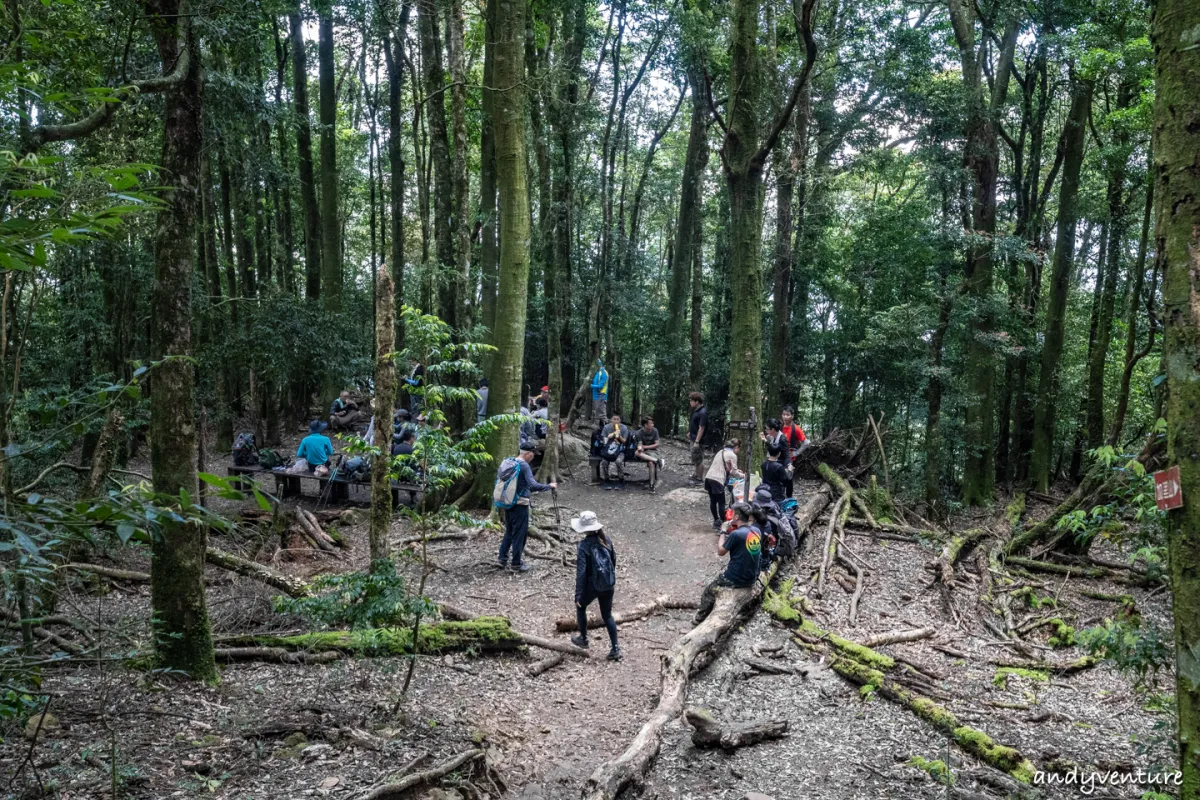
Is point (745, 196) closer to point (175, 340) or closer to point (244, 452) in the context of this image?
point (175, 340)

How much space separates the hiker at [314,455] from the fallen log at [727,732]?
851cm

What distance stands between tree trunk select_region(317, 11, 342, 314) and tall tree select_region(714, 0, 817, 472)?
9.22 m

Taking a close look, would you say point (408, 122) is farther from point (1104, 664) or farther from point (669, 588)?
point (1104, 664)

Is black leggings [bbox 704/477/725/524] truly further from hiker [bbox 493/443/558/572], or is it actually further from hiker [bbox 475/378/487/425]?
hiker [bbox 475/378/487/425]

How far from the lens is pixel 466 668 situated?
6.69 m

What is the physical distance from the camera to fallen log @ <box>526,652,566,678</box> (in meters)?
6.86

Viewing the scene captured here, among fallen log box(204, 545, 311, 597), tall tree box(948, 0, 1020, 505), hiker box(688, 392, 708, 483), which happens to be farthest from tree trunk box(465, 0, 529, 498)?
tall tree box(948, 0, 1020, 505)

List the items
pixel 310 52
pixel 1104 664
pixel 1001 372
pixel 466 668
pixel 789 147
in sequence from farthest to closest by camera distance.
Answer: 1. pixel 310 52
2. pixel 1001 372
3. pixel 789 147
4. pixel 1104 664
5. pixel 466 668

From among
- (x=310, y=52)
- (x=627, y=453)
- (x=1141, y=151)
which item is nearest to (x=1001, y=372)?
(x=1141, y=151)

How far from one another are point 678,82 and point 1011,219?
35.4 feet

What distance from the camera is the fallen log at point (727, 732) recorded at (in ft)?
18.3

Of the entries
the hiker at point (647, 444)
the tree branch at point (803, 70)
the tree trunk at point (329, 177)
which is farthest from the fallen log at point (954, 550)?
the tree trunk at point (329, 177)

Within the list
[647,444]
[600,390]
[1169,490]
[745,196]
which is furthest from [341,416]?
[1169,490]

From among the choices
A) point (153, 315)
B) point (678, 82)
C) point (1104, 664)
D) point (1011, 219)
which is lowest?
point (1104, 664)
